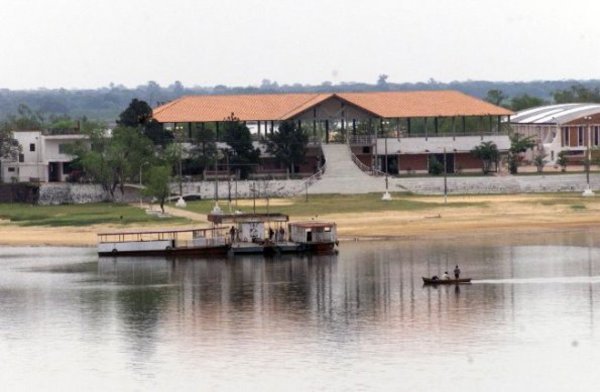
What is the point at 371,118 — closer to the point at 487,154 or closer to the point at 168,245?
the point at 487,154

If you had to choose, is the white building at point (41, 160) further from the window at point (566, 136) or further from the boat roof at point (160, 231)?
the window at point (566, 136)

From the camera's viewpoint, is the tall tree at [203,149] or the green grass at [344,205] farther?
the tall tree at [203,149]

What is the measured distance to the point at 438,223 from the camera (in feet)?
328

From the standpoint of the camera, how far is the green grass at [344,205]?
10738 centimetres

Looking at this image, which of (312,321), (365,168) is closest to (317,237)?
(312,321)

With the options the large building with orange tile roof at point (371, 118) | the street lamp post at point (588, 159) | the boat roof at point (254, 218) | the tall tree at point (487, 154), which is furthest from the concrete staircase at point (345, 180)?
the boat roof at point (254, 218)

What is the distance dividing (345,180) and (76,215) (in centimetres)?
2173

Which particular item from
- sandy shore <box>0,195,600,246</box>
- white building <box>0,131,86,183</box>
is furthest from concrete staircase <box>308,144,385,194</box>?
white building <box>0,131,86,183</box>

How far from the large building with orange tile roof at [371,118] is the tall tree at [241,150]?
2.86 meters

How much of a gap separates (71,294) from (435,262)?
764 inches

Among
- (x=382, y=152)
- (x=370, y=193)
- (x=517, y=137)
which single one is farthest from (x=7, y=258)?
(x=517, y=137)

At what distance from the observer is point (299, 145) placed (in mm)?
123938

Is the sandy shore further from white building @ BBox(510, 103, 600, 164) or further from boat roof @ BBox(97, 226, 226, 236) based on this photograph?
white building @ BBox(510, 103, 600, 164)

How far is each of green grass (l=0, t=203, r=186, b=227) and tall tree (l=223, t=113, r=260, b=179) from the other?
10.7 m
